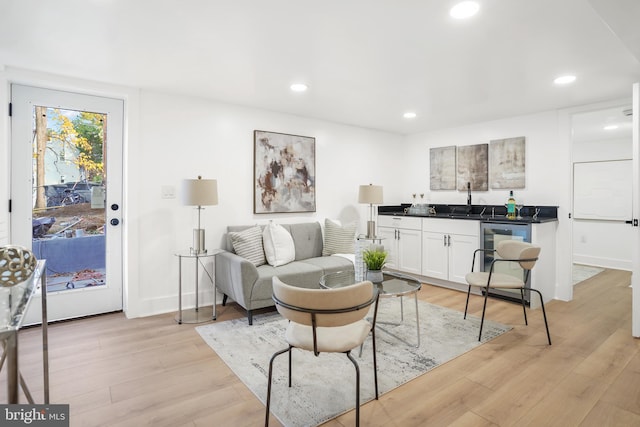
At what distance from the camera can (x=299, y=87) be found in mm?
3365

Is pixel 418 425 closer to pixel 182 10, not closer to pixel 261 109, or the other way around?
pixel 182 10

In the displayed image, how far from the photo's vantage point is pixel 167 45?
244 cm

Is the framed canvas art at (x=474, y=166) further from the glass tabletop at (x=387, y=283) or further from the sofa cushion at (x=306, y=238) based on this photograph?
the glass tabletop at (x=387, y=283)

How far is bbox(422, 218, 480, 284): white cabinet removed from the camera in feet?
14.1

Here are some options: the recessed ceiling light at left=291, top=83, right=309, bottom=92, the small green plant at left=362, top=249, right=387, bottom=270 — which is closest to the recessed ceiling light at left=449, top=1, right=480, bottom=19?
the recessed ceiling light at left=291, top=83, right=309, bottom=92

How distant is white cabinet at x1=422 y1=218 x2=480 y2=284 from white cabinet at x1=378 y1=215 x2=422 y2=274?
0.33 feet

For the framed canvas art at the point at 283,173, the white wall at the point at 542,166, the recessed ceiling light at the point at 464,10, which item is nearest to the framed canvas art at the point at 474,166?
the white wall at the point at 542,166

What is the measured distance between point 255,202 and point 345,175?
5.08ft

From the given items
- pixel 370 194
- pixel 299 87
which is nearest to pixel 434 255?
pixel 370 194

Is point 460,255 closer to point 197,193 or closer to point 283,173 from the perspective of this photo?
point 283,173

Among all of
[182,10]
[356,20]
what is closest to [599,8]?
[356,20]

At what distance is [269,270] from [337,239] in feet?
3.87

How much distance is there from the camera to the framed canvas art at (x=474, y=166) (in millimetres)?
4789

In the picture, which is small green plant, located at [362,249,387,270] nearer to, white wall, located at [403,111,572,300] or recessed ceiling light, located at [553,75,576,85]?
recessed ceiling light, located at [553,75,576,85]
